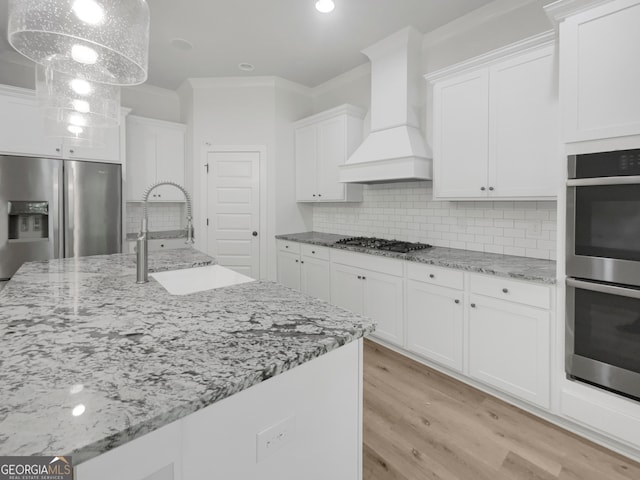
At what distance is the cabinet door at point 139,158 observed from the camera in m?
4.09

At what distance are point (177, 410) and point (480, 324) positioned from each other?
2.19 m

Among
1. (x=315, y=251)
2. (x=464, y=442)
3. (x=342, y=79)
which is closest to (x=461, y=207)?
(x=315, y=251)

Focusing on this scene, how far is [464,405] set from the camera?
2242mm

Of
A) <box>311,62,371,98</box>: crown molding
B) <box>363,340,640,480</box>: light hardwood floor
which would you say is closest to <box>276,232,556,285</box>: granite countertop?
<box>363,340,640,480</box>: light hardwood floor

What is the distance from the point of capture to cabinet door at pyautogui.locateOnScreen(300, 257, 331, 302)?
3646mm

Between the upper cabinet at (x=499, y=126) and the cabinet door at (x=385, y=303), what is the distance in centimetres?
88

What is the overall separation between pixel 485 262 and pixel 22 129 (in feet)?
14.1

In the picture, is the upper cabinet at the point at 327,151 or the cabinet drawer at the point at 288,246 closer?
the upper cabinet at the point at 327,151

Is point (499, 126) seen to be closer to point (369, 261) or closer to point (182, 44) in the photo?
point (369, 261)

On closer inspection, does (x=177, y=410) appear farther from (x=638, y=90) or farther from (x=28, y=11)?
(x=638, y=90)

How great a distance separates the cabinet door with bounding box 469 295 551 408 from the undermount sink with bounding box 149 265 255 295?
5.30 ft

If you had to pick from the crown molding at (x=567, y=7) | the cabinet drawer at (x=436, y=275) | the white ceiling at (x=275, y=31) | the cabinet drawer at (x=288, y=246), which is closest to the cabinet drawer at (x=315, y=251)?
the cabinet drawer at (x=288, y=246)

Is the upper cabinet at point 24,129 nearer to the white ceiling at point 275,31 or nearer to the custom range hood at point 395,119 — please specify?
the white ceiling at point 275,31

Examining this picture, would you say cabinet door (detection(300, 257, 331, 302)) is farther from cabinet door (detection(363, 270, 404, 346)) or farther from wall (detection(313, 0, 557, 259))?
wall (detection(313, 0, 557, 259))
